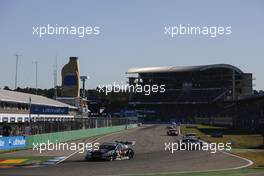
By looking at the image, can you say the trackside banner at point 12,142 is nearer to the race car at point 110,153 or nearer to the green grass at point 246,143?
the race car at point 110,153

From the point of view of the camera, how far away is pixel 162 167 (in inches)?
1185

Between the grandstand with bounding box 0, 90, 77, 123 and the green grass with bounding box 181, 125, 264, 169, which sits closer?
the green grass with bounding box 181, 125, 264, 169

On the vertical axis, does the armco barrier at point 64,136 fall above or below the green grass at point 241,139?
above

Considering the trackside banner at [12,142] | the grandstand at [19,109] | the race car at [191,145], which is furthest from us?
the grandstand at [19,109]

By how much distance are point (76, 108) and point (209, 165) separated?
95939mm

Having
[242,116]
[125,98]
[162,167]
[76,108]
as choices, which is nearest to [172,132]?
[242,116]

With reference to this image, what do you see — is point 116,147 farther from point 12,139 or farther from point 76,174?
point 12,139

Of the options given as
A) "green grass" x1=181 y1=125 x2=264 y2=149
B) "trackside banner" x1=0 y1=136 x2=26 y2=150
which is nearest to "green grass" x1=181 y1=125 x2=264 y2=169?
"green grass" x1=181 y1=125 x2=264 y2=149

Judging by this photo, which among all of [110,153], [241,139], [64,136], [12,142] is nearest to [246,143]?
[241,139]

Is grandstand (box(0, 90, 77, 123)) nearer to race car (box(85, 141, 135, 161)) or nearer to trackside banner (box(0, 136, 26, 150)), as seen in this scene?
trackside banner (box(0, 136, 26, 150))

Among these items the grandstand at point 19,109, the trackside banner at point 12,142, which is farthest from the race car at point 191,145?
the grandstand at point 19,109

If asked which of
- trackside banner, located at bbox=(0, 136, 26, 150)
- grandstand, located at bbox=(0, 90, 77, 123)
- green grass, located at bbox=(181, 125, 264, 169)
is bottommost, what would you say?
green grass, located at bbox=(181, 125, 264, 169)

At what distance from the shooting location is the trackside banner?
45500 millimetres

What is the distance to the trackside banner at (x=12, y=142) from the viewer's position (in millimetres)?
45500
